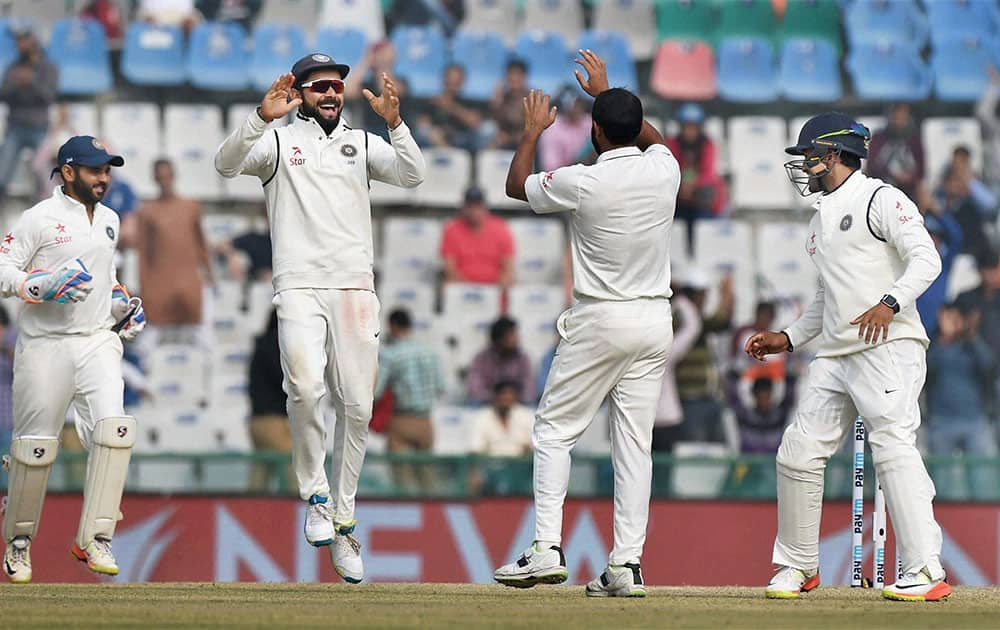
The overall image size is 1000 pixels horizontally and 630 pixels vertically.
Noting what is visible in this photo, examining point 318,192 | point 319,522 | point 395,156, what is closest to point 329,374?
point 319,522

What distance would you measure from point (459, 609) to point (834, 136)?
2638mm

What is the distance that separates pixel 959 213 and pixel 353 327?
7.27 metres

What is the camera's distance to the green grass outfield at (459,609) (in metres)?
6.19

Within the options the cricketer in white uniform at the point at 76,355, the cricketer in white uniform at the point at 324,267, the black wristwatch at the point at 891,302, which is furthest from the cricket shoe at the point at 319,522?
the black wristwatch at the point at 891,302

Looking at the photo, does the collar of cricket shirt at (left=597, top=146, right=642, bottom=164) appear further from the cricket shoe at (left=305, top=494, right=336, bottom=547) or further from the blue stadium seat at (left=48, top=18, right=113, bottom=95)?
the blue stadium seat at (left=48, top=18, right=113, bottom=95)

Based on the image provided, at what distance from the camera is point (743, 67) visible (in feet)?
49.3

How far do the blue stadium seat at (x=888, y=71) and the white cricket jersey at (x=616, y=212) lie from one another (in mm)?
7789

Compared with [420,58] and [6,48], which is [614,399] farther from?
[6,48]

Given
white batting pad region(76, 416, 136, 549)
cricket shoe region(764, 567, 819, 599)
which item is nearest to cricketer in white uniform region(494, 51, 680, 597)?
cricket shoe region(764, 567, 819, 599)

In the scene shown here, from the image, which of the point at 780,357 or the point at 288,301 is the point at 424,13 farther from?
the point at 288,301

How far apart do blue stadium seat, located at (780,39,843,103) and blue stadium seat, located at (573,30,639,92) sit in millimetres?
1300

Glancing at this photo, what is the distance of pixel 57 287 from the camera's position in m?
8.29

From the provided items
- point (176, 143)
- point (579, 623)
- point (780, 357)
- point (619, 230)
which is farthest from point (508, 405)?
point (579, 623)

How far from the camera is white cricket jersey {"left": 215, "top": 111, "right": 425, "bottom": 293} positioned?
8039 mm
